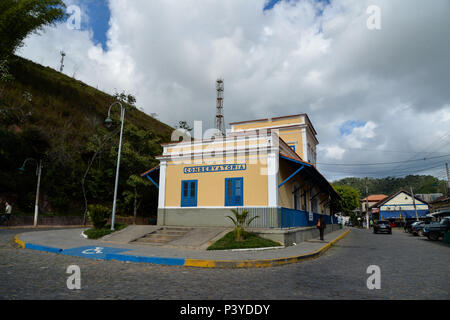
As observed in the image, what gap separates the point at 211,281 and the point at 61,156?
22.4 meters

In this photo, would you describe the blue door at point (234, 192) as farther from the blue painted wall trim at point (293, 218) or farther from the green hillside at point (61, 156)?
the green hillside at point (61, 156)

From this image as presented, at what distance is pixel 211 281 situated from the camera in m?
6.08

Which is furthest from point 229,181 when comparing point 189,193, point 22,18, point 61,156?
point 22,18

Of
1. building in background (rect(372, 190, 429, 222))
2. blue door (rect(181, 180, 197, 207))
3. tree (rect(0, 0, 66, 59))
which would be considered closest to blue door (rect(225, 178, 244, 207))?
blue door (rect(181, 180, 197, 207))

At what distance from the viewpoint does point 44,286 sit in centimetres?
511

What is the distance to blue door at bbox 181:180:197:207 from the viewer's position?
14.5 m

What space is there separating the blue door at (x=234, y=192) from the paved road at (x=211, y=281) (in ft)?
18.4

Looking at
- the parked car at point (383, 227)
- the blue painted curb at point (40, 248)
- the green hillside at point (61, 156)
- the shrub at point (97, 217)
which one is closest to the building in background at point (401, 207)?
the parked car at point (383, 227)

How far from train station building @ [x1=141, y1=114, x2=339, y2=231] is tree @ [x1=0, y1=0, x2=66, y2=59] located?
1579 centimetres

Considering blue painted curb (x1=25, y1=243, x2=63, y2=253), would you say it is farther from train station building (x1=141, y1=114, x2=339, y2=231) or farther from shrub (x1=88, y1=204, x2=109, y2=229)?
train station building (x1=141, y1=114, x2=339, y2=231)

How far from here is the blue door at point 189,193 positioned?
570 inches

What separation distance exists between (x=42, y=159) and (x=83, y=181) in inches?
135

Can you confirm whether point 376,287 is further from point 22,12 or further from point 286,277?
point 22,12
